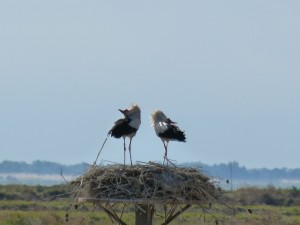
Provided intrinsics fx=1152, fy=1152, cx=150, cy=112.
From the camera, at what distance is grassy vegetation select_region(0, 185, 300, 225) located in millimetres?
34875

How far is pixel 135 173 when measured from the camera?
17.3m

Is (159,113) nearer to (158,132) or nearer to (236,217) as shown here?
(158,132)

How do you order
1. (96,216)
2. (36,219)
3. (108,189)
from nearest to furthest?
(108,189) → (36,219) → (96,216)

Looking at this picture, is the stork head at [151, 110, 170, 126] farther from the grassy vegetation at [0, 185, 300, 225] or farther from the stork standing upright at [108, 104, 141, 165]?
the grassy vegetation at [0, 185, 300, 225]

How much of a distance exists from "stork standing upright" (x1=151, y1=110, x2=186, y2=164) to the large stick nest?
1260 millimetres

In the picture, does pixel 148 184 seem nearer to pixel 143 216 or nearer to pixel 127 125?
pixel 143 216

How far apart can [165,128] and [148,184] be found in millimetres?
2002

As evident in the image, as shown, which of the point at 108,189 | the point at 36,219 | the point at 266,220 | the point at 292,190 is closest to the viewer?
the point at 108,189

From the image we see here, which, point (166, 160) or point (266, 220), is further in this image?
point (266, 220)

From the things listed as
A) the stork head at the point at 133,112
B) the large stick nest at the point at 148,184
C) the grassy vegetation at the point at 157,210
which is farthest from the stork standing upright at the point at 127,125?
the grassy vegetation at the point at 157,210

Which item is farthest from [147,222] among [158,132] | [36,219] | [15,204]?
[15,204]

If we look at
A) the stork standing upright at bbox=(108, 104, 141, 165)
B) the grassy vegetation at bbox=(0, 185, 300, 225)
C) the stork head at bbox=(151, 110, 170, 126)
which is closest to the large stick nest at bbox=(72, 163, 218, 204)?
the grassy vegetation at bbox=(0, 185, 300, 225)

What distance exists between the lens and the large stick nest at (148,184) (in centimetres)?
1691

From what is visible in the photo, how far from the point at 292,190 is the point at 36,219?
952 inches
